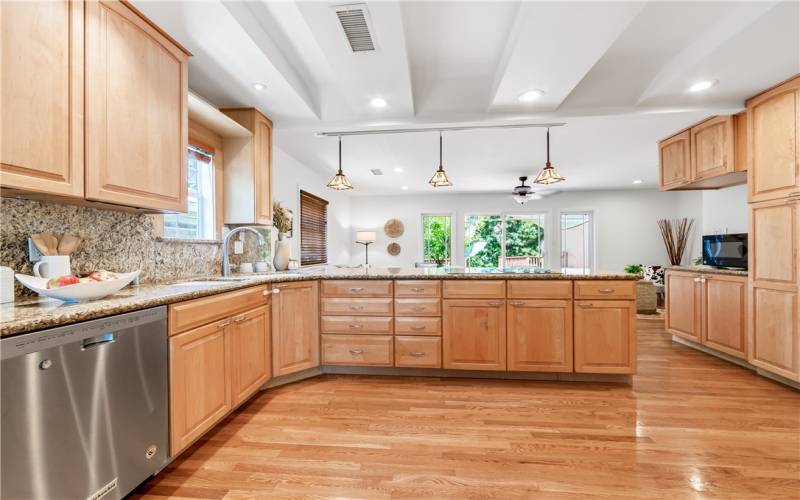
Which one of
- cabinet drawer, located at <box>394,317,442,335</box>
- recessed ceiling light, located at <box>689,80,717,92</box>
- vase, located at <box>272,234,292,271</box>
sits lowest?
cabinet drawer, located at <box>394,317,442,335</box>

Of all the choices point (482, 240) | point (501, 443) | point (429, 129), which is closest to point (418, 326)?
point (501, 443)

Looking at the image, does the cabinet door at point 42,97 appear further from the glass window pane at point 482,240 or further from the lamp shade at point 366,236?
the glass window pane at point 482,240

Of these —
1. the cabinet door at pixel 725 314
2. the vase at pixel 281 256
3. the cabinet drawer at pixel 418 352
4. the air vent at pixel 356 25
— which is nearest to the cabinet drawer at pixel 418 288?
the cabinet drawer at pixel 418 352

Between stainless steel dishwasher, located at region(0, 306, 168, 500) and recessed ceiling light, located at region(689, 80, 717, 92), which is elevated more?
recessed ceiling light, located at region(689, 80, 717, 92)

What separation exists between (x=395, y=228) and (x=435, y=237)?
36.8 inches

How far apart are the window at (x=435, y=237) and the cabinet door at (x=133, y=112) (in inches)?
234

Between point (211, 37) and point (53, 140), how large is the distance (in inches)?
40.6

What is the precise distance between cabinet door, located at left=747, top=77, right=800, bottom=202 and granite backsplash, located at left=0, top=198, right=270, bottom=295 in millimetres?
4573

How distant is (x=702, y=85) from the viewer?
2.63 metres

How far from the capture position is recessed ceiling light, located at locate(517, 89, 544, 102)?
2.67 metres

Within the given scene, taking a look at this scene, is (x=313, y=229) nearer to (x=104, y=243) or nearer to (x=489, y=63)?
(x=104, y=243)

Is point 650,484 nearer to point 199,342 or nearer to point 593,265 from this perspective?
point 199,342

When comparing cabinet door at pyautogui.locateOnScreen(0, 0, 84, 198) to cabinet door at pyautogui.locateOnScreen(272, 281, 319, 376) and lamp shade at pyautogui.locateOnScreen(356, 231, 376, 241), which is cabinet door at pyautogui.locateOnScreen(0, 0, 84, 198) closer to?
cabinet door at pyautogui.locateOnScreen(272, 281, 319, 376)

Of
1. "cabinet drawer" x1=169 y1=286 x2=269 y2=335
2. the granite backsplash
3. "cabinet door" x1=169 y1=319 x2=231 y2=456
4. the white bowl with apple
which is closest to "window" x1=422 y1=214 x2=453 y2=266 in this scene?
the granite backsplash
